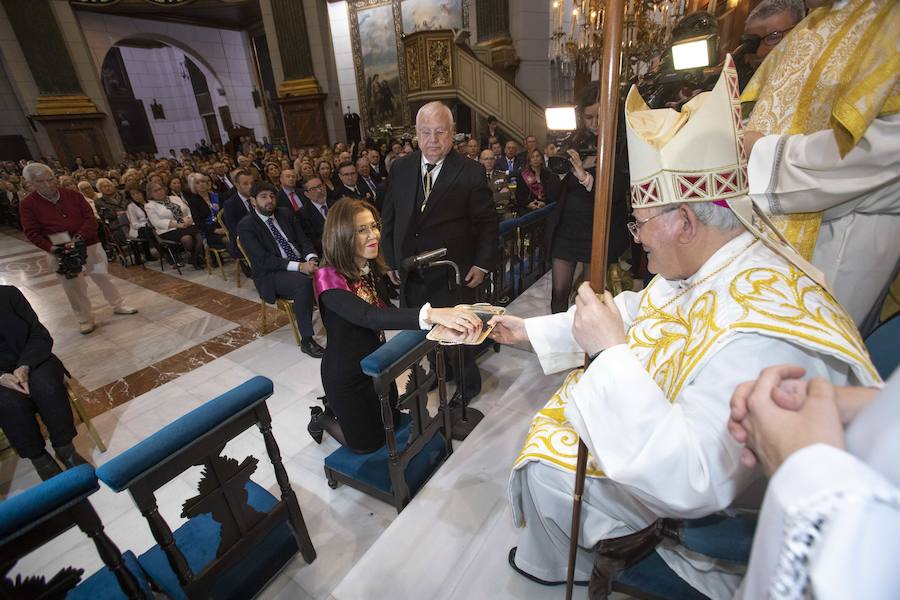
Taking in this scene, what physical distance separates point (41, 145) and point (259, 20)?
9762mm

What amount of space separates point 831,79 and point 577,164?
1.50m

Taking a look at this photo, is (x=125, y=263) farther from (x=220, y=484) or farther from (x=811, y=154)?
(x=811, y=154)

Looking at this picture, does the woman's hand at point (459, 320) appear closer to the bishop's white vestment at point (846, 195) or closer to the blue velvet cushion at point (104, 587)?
the bishop's white vestment at point (846, 195)

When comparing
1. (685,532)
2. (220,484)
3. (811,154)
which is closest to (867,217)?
(811,154)

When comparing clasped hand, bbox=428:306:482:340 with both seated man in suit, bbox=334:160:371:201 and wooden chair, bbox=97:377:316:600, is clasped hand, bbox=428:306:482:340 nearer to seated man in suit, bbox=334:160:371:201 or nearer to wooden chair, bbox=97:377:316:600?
wooden chair, bbox=97:377:316:600

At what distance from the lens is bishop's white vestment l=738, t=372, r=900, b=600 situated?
462 mm

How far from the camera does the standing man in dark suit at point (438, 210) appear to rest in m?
2.89

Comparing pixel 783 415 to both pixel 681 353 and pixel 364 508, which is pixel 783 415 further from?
pixel 364 508

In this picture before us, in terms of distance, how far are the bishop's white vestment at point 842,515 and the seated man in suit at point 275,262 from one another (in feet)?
13.1

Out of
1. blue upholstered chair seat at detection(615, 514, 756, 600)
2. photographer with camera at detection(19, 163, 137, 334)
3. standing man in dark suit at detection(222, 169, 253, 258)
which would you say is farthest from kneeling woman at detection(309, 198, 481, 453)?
photographer with camera at detection(19, 163, 137, 334)

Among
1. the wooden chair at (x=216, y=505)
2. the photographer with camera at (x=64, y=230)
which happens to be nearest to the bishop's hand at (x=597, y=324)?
the wooden chair at (x=216, y=505)

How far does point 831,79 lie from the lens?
156cm

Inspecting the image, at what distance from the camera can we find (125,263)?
7.71m

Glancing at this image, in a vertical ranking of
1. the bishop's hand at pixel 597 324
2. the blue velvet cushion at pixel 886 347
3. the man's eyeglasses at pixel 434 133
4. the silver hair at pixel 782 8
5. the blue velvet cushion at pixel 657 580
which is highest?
the silver hair at pixel 782 8
